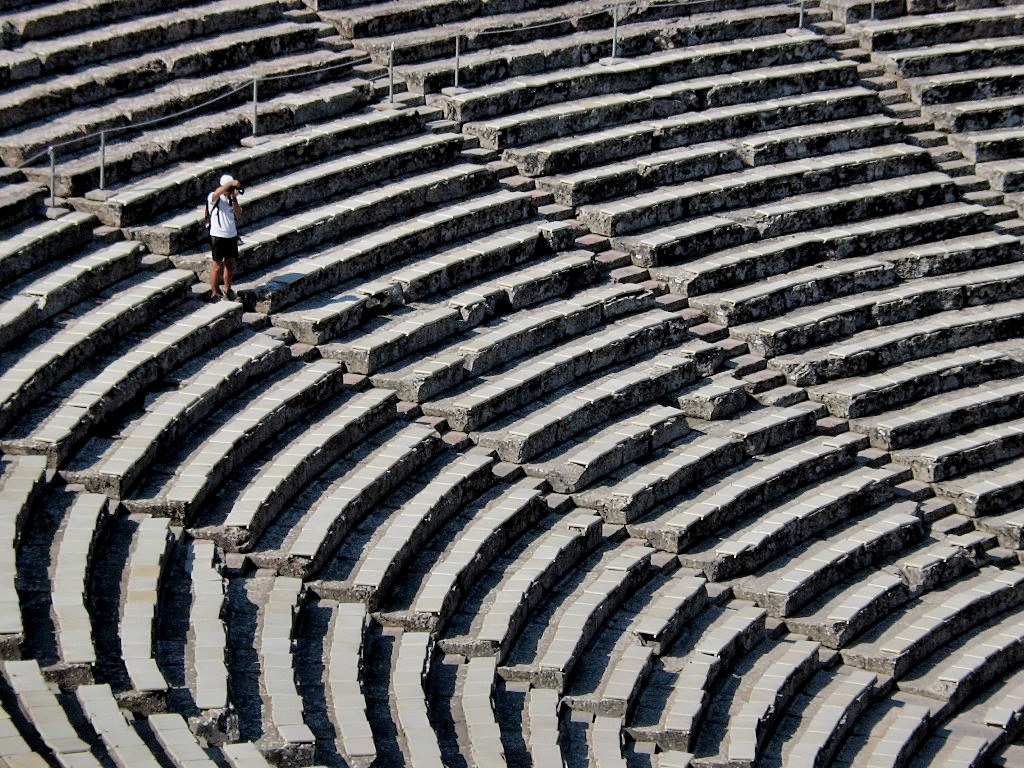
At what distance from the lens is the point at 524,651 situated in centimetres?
1352

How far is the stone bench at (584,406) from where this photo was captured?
15.5m

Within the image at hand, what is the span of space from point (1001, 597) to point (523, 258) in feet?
18.1

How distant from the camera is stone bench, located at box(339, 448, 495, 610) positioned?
517 inches

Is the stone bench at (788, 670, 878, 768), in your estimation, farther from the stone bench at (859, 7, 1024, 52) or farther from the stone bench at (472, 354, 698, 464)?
the stone bench at (859, 7, 1024, 52)

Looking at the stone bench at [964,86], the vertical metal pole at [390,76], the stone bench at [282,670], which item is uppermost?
the vertical metal pole at [390,76]

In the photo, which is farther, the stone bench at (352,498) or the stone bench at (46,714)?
the stone bench at (352,498)

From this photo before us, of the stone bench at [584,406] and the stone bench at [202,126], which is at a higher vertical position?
the stone bench at [202,126]

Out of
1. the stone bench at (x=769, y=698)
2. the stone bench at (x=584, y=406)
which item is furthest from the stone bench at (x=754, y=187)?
the stone bench at (x=769, y=698)

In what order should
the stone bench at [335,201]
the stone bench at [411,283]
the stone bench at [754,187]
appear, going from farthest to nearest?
the stone bench at [754,187] < the stone bench at [335,201] < the stone bench at [411,283]

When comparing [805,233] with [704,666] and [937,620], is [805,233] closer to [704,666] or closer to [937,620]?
[937,620]

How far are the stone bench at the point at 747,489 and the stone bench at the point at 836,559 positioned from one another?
63 cm

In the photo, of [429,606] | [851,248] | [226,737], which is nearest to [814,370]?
[851,248]

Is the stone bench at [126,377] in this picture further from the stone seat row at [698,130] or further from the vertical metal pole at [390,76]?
the stone seat row at [698,130]

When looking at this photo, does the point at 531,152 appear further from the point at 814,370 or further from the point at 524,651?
the point at 524,651
